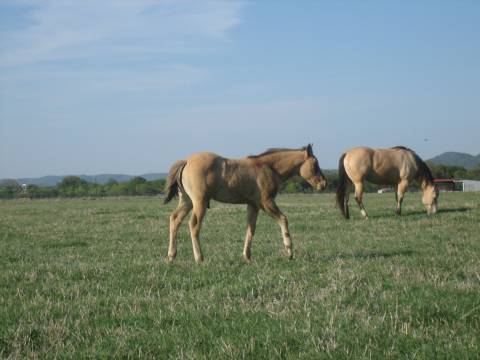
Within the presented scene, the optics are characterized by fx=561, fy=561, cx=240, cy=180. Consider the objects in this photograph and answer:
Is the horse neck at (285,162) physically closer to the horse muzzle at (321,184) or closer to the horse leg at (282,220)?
the horse muzzle at (321,184)

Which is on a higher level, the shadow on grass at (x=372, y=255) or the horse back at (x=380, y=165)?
the horse back at (x=380, y=165)

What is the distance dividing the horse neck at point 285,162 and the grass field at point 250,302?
165 centimetres

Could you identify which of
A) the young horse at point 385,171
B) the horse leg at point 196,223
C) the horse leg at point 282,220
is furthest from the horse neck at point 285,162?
the young horse at point 385,171

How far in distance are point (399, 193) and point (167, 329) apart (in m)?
17.0

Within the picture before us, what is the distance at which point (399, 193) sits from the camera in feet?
69.0

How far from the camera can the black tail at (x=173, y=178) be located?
10.3 metres

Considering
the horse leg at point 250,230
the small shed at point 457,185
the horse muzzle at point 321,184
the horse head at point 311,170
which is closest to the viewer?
the horse leg at point 250,230

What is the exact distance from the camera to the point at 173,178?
10.4m

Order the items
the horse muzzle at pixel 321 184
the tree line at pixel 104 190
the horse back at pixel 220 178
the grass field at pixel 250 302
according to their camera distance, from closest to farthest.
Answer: the grass field at pixel 250 302
the horse back at pixel 220 178
the horse muzzle at pixel 321 184
the tree line at pixel 104 190

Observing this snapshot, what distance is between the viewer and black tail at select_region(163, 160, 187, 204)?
33.9ft

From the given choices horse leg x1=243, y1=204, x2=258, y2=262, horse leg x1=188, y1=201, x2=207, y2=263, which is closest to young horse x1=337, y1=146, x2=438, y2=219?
horse leg x1=243, y1=204, x2=258, y2=262

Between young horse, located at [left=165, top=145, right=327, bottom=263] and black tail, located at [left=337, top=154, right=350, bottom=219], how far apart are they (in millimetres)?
8810

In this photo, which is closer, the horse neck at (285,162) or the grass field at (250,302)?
the grass field at (250,302)

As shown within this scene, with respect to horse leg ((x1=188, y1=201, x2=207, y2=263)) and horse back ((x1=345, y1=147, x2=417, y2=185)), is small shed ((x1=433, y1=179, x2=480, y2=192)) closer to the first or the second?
horse back ((x1=345, y1=147, x2=417, y2=185))
